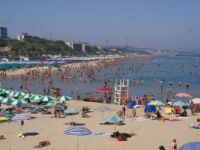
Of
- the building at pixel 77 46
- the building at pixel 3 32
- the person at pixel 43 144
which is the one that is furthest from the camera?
the building at pixel 77 46

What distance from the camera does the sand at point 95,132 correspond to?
985 cm

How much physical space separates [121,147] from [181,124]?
490cm

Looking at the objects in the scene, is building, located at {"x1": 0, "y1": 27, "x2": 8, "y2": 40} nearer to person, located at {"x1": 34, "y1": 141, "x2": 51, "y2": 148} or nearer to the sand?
the sand

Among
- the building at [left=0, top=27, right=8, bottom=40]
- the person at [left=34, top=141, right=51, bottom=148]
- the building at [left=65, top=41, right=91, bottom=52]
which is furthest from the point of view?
the building at [left=65, top=41, right=91, bottom=52]

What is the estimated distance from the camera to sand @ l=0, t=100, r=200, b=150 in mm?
9852

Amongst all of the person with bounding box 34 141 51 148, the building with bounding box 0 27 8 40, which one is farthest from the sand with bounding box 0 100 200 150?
the building with bounding box 0 27 8 40

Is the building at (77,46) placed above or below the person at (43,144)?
above

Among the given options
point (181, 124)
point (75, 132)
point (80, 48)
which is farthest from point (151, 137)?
point (80, 48)

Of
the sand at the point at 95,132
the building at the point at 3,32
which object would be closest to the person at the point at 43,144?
the sand at the point at 95,132

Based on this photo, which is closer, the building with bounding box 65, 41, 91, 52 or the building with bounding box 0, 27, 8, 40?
the building with bounding box 0, 27, 8, 40

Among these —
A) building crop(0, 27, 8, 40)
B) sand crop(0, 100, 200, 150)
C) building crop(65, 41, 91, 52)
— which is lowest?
sand crop(0, 100, 200, 150)

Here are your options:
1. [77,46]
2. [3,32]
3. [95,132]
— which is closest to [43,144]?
[95,132]

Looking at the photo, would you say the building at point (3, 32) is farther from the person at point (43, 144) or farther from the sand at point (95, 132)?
the person at point (43, 144)

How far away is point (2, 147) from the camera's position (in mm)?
9734
